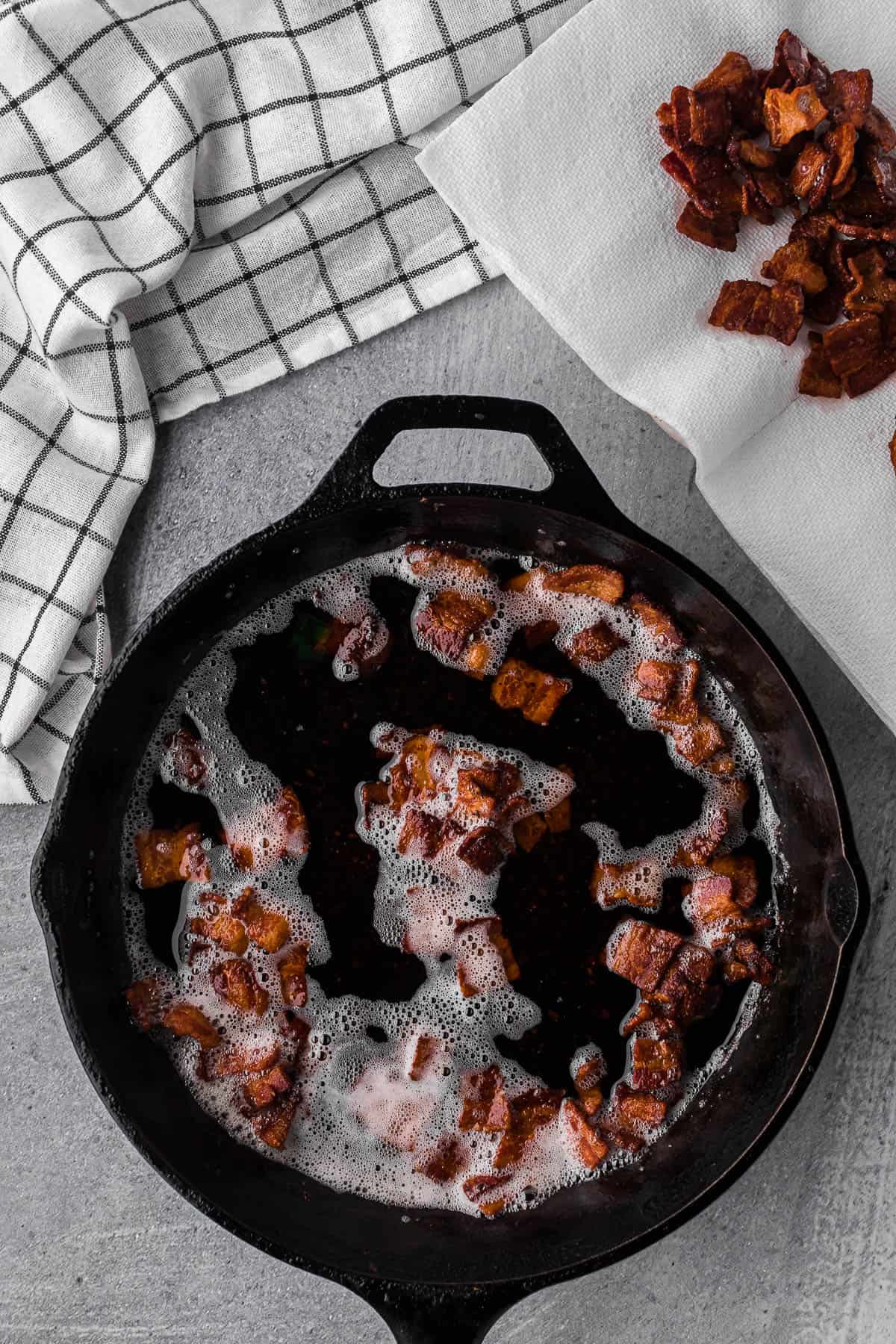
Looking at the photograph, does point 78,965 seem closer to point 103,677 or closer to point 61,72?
point 103,677

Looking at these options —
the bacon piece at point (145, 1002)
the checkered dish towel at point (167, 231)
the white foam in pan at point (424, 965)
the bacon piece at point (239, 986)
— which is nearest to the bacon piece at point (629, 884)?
the white foam in pan at point (424, 965)

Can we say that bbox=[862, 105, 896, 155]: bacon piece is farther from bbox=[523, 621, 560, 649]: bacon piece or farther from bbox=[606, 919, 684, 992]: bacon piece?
bbox=[606, 919, 684, 992]: bacon piece

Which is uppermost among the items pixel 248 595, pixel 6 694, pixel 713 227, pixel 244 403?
pixel 713 227

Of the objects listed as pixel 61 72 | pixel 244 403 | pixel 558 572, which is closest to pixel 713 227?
pixel 558 572

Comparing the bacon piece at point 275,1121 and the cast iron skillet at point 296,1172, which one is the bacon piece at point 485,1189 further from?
the bacon piece at point 275,1121

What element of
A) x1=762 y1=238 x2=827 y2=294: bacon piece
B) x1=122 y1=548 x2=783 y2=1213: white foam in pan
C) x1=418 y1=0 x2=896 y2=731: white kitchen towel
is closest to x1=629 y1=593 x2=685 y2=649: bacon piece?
x1=122 y1=548 x2=783 y2=1213: white foam in pan

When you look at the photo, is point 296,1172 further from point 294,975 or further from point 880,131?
point 880,131

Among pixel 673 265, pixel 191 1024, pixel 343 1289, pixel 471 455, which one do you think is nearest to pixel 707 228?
pixel 673 265
